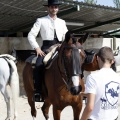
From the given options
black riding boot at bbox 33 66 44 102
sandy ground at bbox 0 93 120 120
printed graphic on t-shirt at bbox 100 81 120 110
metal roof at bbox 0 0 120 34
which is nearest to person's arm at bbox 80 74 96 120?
printed graphic on t-shirt at bbox 100 81 120 110

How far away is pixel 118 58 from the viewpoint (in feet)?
32.9

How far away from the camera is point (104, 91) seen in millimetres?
3000

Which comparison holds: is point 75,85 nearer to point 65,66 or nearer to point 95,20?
point 65,66

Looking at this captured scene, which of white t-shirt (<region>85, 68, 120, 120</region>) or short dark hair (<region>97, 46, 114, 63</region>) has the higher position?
short dark hair (<region>97, 46, 114, 63</region>)

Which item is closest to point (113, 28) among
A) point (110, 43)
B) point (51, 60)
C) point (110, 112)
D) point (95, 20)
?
point (110, 43)

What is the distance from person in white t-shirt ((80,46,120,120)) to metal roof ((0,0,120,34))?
21.9 feet

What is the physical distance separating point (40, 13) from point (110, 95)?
859cm

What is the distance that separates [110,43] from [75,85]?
1367 cm

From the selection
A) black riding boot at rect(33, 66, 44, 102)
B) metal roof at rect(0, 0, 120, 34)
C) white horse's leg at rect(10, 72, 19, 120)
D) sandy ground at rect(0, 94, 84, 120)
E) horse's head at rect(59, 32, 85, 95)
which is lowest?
sandy ground at rect(0, 94, 84, 120)

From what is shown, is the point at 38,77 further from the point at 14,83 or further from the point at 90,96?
the point at 90,96

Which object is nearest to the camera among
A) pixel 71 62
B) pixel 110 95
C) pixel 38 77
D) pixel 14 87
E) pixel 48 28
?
pixel 110 95

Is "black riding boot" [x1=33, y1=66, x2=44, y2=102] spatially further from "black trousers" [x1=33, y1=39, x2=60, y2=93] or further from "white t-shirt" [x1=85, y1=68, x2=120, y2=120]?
"white t-shirt" [x1=85, y1=68, x2=120, y2=120]

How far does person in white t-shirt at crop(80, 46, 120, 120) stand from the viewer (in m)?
2.95

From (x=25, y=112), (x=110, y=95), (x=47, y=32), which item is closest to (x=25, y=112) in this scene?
(x=25, y=112)
